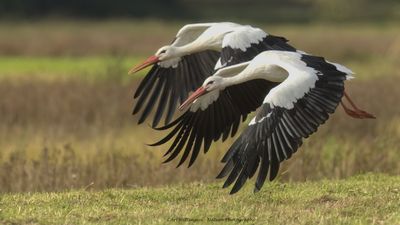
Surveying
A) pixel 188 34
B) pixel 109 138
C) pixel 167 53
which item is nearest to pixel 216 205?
pixel 167 53

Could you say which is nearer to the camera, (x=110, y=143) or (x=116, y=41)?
(x=110, y=143)

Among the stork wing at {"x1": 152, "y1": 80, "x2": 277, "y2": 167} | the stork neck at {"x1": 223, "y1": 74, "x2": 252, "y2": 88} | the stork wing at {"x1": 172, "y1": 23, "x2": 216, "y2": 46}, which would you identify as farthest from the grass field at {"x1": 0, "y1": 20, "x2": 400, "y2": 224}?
the stork wing at {"x1": 172, "y1": 23, "x2": 216, "y2": 46}

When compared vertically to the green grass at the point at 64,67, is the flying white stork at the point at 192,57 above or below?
above

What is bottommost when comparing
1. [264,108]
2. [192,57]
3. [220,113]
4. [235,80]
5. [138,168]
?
[138,168]

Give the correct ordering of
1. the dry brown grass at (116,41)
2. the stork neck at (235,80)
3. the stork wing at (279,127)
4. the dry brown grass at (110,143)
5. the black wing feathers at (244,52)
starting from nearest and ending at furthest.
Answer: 1. the stork wing at (279,127)
2. the stork neck at (235,80)
3. the black wing feathers at (244,52)
4. the dry brown grass at (110,143)
5. the dry brown grass at (116,41)

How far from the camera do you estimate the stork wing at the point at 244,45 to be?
8.53m

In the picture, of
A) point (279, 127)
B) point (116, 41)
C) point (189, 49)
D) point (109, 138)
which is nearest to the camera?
point (279, 127)

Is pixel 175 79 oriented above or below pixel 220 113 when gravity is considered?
above

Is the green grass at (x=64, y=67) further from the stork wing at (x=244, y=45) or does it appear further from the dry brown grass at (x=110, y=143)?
the stork wing at (x=244, y=45)

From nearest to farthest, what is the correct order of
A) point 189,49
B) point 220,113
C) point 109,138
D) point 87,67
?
point 220,113 < point 189,49 < point 109,138 < point 87,67

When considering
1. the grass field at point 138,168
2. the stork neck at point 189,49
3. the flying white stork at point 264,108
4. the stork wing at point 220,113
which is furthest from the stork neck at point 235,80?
the stork neck at point 189,49

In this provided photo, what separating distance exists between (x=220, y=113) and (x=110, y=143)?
329 cm

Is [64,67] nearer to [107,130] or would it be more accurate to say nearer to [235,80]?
[107,130]

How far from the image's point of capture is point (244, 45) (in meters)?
8.57
